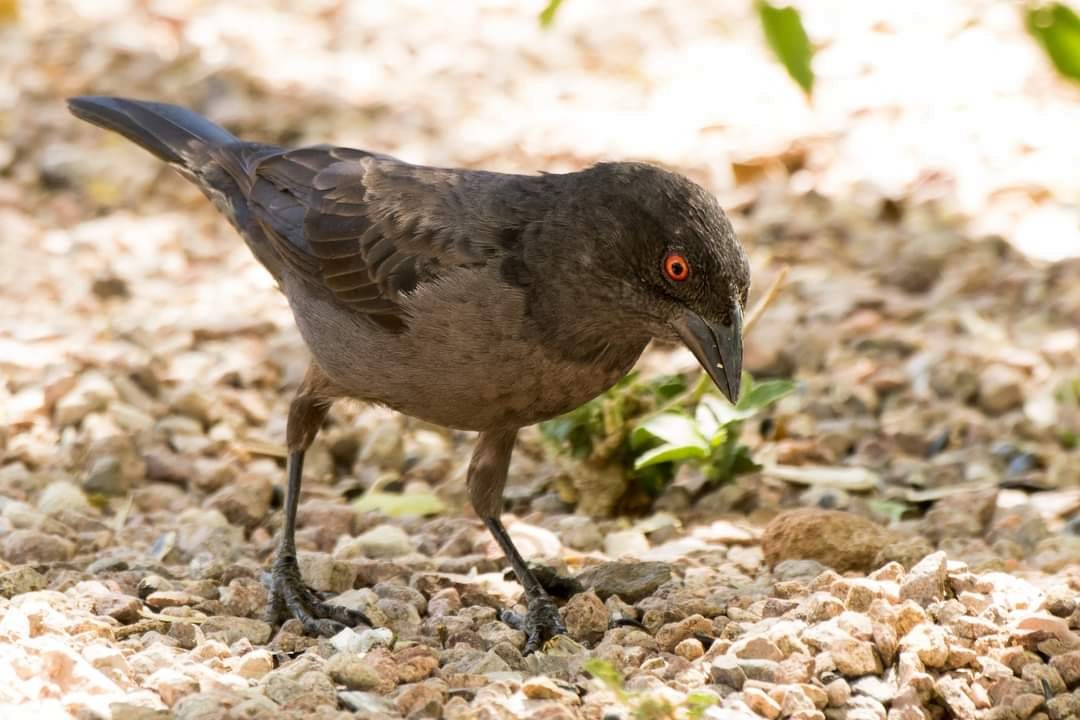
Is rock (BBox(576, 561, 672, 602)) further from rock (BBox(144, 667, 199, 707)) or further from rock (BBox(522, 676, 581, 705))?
rock (BBox(144, 667, 199, 707))

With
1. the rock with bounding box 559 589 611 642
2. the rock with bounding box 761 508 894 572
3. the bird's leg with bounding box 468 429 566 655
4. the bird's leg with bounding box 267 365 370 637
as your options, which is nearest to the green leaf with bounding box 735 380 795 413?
the rock with bounding box 761 508 894 572

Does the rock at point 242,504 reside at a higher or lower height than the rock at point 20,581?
lower

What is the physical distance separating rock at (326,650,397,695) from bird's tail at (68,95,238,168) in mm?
3064

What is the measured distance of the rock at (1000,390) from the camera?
6.89 meters

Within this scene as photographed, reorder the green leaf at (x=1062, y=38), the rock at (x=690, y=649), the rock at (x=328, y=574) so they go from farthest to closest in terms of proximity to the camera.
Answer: the rock at (x=328, y=574) < the rock at (x=690, y=649) < the green leaf at (x=1062, y=38)

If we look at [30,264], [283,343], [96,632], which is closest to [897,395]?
[283,343]

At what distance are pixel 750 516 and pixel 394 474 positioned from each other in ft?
5.06

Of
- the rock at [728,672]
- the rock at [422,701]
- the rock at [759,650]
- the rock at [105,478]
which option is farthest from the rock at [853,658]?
the rock at [105,478]

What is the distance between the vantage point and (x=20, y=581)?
4.97 meters

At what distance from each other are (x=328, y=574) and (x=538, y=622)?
2.81ft

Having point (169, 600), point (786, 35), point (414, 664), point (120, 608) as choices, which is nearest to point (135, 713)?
point (414, 664)

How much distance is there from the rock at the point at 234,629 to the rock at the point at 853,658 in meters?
1.76

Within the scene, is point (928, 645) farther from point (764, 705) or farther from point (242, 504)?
point (242, 504)

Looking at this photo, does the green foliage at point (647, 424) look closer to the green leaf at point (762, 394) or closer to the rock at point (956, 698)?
the green leaf at point (762, 394)
